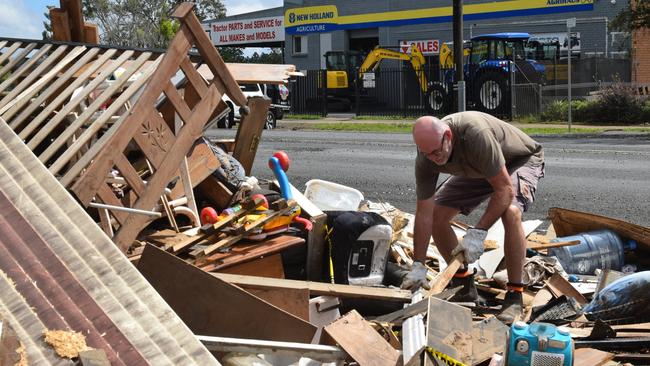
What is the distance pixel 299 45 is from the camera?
147ft

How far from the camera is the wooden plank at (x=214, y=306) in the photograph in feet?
13.1

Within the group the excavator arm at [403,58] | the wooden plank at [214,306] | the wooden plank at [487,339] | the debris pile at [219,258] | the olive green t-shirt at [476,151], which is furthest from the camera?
the excavator arm at [403,58]

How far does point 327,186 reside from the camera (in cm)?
665

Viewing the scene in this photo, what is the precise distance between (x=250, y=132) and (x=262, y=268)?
2.25 m

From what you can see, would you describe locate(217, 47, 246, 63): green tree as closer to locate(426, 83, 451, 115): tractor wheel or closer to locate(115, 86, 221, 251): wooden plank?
locate(426, 83, 451, 115): tractor wheel

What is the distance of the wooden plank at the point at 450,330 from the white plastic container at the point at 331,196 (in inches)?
97.8

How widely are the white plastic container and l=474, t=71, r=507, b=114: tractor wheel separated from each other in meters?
19.5

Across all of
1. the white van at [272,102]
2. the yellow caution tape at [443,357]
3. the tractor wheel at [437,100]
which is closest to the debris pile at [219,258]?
the yellow caution tape at [443,357]

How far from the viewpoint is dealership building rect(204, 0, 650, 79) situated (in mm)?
33312

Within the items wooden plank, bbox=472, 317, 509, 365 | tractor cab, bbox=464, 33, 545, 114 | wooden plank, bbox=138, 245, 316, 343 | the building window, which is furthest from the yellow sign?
wooden plank, bbox=138, 245, 316, 343

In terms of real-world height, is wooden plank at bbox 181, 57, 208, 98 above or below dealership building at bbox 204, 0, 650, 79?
below

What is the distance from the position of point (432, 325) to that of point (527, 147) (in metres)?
2.07

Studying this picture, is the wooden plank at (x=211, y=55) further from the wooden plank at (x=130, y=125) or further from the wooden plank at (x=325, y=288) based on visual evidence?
the wooden plank at (x=325, y=288)

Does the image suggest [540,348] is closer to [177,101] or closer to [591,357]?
[591,357]
